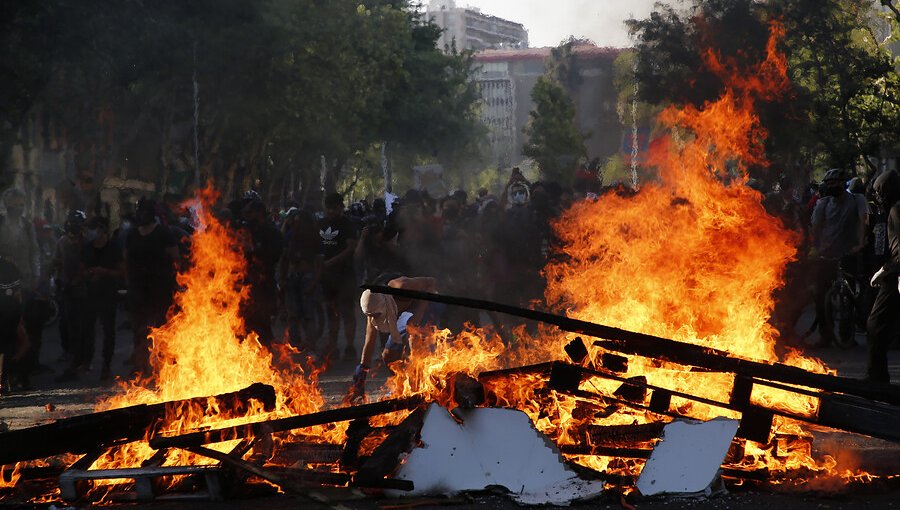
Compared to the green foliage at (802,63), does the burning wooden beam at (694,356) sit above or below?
below

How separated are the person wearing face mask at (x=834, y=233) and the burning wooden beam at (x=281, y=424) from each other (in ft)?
23.2

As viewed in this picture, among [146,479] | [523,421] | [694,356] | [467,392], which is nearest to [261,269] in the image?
[467,392]

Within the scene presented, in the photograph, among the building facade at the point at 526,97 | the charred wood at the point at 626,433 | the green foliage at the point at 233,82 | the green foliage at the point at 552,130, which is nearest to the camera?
the charred wood at the point at 626,433

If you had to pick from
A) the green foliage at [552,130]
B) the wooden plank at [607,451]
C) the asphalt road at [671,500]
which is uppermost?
the green foliage at [552,130]

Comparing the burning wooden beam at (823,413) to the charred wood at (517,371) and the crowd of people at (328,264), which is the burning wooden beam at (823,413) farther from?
the crowd of people at (328,264)

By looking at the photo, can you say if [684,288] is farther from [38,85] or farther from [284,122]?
[284,122]

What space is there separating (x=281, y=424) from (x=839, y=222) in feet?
26.7

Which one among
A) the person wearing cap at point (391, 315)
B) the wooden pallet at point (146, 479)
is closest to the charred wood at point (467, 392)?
the wooden pallet at point (146, 479)

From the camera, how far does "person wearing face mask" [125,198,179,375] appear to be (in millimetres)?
11945

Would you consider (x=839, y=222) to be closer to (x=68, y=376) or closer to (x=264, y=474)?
(x=264, y=474)

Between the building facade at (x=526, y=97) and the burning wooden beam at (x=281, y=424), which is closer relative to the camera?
the burning wooden beam at (x=281, y=424)

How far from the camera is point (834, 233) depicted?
1284cm

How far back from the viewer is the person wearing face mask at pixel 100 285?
13008 millimetres

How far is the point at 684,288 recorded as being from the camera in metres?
9.18
